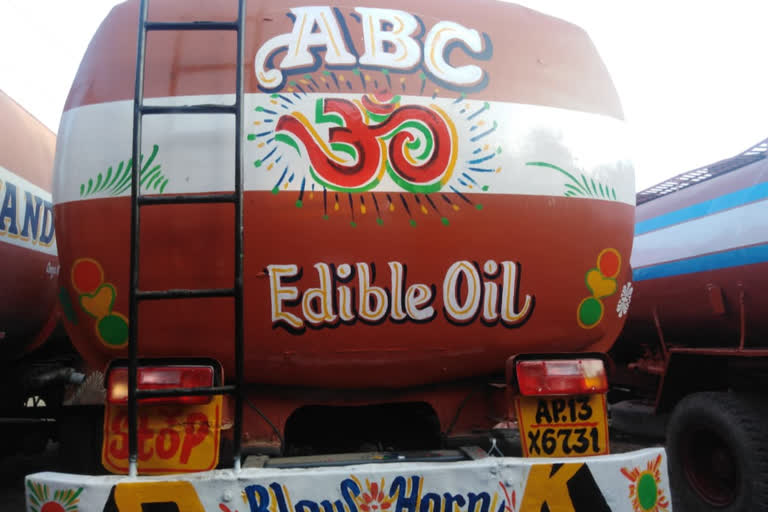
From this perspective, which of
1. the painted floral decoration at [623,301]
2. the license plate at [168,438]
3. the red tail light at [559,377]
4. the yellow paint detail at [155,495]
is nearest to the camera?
the yellow paint detail at [155,495]

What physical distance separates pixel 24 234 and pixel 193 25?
2.18 m

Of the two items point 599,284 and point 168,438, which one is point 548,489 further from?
point 168,438

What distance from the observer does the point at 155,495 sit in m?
1.71

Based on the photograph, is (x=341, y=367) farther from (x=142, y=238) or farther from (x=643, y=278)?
(x=643, y=278)

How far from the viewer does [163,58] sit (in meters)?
2.07

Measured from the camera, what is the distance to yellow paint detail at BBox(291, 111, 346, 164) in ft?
6.58

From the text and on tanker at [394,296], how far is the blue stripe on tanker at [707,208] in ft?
7.57

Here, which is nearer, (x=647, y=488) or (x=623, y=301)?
(x=647, y=488)

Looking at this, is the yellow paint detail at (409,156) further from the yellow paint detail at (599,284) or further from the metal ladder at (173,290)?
the yellow paint detail at (599,284)

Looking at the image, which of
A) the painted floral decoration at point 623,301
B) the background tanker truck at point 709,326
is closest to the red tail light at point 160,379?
the painted floral decoration at point 623,301

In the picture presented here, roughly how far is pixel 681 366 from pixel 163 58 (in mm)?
3937

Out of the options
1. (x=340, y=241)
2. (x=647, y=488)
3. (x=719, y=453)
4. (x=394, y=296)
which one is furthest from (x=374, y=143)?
(x=719, y=453)

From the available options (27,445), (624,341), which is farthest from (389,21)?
(27,445)

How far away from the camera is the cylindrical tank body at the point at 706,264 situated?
3547mm
